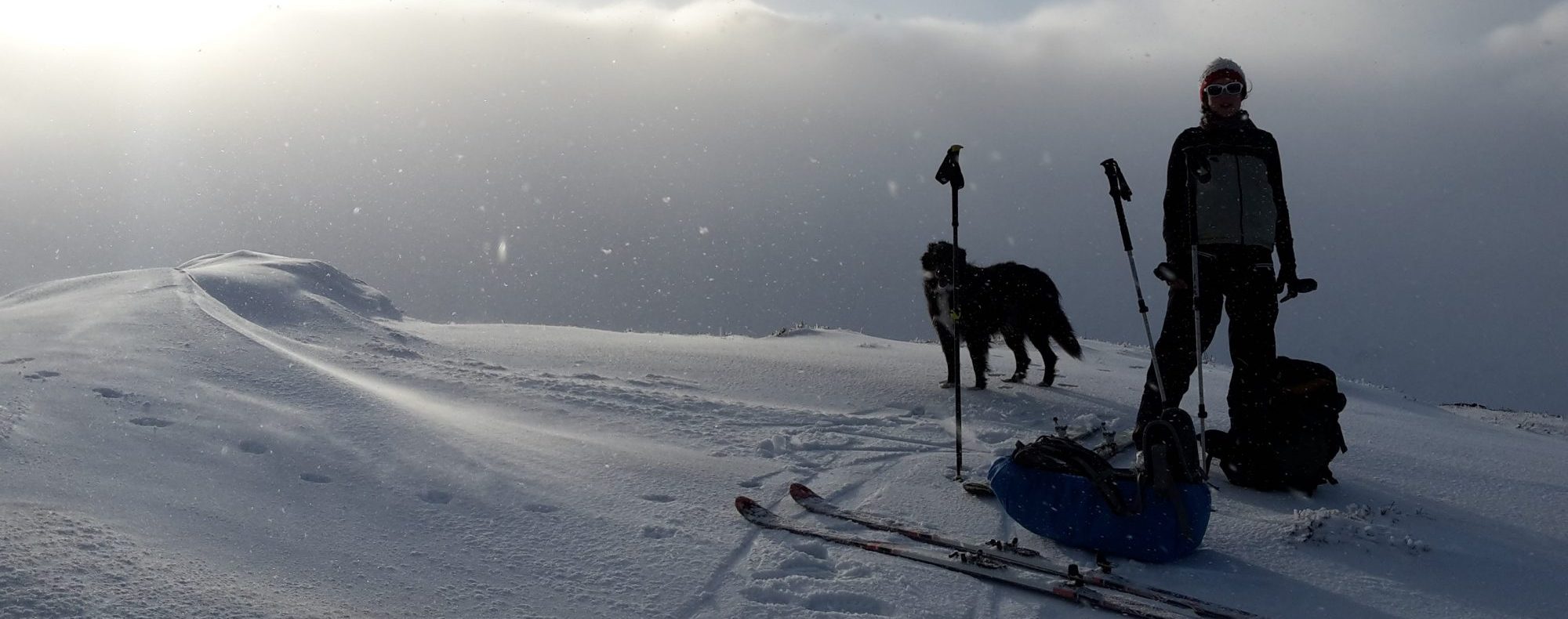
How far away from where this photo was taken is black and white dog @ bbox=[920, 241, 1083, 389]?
21.0ft

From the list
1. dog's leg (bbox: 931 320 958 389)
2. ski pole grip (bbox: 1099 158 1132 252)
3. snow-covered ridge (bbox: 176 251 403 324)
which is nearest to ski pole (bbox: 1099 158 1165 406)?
ski pole grip (bbox: 1099 158 1132 252)

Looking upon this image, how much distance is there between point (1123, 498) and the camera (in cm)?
306

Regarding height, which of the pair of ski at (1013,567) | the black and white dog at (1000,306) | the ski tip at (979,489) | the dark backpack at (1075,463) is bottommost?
the pair of ski at (1013,567)

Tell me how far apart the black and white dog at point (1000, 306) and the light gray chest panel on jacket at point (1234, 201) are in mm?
2520

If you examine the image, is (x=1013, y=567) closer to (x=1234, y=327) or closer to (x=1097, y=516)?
(x=1097, y=516)

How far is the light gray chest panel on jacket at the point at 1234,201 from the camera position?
385 centimetres

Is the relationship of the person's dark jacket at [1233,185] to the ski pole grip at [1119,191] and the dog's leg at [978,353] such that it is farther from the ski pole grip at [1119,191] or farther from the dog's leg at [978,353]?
the dog's leg at [978,353]

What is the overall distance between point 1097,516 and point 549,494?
190 centimetres

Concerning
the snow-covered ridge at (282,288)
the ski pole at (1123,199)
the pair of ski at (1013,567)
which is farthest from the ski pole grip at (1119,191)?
the snow-covered ridge at (282,288)

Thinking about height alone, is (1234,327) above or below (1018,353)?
above

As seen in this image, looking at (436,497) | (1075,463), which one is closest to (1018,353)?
(1075,463)

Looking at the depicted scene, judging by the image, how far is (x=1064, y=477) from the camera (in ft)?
10.4

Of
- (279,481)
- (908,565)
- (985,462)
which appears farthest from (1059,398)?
(279,481)

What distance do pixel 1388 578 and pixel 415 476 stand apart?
3253 millimetres
